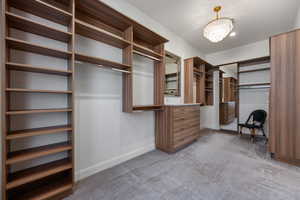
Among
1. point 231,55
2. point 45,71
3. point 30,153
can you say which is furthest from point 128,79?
point 231,55

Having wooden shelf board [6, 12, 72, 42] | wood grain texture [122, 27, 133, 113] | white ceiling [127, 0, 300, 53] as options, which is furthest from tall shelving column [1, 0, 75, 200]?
white ceiling [127, 0, 300, 53]

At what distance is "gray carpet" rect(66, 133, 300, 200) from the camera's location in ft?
4.82

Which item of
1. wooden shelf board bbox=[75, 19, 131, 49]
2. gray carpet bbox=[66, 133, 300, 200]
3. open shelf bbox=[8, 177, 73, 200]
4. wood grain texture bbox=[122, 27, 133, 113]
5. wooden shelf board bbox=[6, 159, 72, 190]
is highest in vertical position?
wooden shelf board bbox=[75, 19, 131, 49]

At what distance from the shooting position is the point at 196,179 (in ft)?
5.78

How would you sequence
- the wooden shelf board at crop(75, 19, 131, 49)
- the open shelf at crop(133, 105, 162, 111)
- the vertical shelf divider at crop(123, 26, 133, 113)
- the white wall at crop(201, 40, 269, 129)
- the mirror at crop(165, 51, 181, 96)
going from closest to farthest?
the wooden shelf board at crop(75, 19, 131, 49)
the vertical shelf divider at crop(123, 26, 133, 113)
the open shelf at crop(133, 105, 162, 111)
the mirror at crop(165, 51, 181, 96)
the white wall at crop(201, 40, 269, 129)


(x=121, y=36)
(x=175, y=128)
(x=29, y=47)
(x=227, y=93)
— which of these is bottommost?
(x=175, y=128)

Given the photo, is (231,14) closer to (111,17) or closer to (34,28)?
(111,17)

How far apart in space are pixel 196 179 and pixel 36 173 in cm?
195

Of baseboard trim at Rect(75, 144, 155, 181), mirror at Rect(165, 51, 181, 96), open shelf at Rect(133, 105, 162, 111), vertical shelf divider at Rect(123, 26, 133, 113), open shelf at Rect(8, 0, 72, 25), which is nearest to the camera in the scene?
open shelf at Rect(8, 0, 72, 25)

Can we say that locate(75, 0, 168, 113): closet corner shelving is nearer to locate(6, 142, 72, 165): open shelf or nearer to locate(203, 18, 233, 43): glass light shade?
locate(203, 18, 233, 43): glass light shade

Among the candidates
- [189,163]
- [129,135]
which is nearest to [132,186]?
[129,135]

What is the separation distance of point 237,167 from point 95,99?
2628 millimetres

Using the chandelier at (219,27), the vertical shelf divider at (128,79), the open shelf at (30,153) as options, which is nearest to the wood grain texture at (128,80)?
the vertical shelf divider at (128,79)

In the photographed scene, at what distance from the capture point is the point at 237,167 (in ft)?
6.84
